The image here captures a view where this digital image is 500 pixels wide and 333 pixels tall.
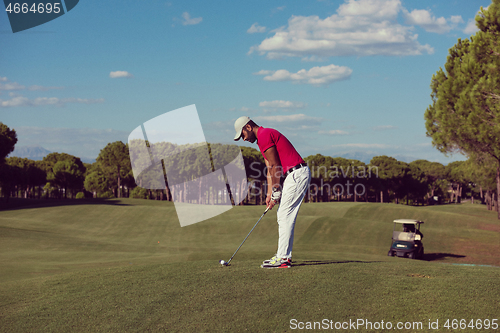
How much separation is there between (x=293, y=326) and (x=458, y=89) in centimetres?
2873

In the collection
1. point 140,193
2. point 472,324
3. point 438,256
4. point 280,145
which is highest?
point 280,145

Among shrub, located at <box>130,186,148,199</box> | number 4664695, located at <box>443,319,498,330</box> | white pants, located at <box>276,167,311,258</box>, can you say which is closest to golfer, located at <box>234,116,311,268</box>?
white pants, located at <box>276,167,311,258</box>

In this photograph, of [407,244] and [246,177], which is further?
[246,177]

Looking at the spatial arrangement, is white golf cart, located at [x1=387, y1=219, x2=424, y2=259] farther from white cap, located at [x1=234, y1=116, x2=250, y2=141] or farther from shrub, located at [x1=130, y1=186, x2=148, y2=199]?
shrub, located at [x1=130, y1=186, x2=148, y2=199]

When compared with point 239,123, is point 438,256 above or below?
below

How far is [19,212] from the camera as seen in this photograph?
40531 millimetres

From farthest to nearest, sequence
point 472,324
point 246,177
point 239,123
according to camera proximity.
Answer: point 246,177, point 239,123, point 472,324

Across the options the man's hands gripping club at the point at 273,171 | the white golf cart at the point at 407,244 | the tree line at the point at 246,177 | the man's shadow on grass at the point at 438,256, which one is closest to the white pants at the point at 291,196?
the man's hands gripping club at the point at 273,171

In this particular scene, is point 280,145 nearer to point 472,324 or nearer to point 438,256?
point 472,324

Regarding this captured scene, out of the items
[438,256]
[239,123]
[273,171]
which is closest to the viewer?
[273,171]

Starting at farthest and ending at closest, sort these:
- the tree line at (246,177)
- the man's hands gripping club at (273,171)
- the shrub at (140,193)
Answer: the shrub at (140,193)
the tree line at (246,177)
the man's hands gripping club at (273,171)

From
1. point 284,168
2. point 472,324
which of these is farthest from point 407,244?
point 472,324

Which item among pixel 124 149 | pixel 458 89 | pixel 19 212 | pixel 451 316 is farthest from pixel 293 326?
pixel 124 149

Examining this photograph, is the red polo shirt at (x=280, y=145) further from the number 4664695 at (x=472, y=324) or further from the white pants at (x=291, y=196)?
the number 4664695 at (x=472, y=324)
